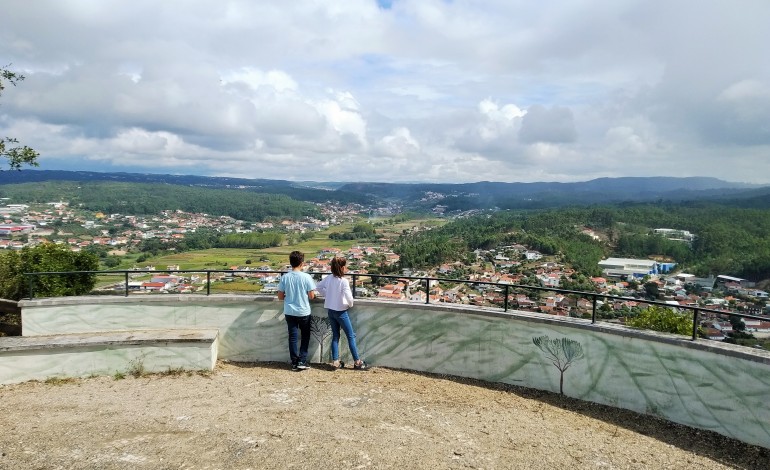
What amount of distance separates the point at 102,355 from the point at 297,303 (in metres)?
2.61

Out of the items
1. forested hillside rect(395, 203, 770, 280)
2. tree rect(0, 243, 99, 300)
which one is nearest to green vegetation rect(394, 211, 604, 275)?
Result: forested hillside rect(395, 203, 770, 280)

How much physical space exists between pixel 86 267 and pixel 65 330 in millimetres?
4521

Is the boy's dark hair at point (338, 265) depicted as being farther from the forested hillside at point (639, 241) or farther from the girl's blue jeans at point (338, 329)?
the forested hillside at point (639, 241)

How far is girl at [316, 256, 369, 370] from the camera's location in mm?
6266

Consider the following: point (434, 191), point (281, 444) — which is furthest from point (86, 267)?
point (434, 191)

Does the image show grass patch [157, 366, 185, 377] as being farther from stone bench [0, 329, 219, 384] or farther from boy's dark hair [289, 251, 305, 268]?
boy's dark hair [289, 251, 305, 268]

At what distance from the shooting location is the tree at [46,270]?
933 cm

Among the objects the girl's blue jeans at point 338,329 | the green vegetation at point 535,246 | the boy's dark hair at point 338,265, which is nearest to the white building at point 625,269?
the green vegetation at point 535,246

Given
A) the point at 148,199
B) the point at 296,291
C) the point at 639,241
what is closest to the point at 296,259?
the point at 296,291

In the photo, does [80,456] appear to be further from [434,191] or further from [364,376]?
[434,191]

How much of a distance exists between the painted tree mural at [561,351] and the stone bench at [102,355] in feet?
14.1

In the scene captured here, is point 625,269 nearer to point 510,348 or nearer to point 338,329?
point 510,348

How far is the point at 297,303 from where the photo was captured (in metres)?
6.27

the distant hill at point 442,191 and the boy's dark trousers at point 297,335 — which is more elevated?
the distant hill at point 442,191
